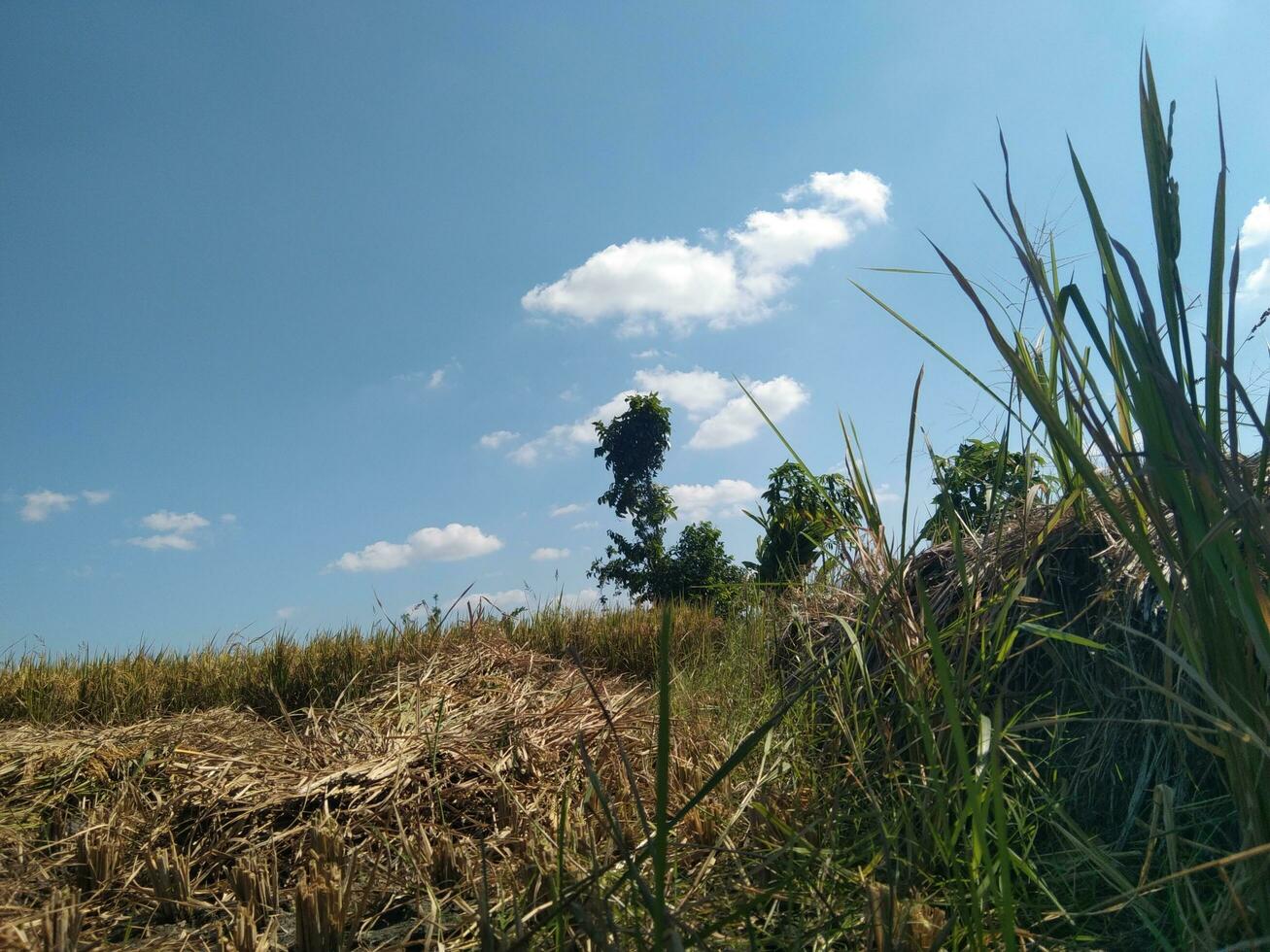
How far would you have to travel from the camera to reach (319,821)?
7.47ft

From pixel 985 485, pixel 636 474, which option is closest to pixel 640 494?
pixel 636 474

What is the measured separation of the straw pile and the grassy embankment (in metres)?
0.01

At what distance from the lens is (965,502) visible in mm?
3740

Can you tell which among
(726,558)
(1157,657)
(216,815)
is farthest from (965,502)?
(726,558)

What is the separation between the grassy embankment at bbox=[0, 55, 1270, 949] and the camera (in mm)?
1002

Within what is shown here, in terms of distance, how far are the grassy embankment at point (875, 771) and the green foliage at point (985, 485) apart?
8cm

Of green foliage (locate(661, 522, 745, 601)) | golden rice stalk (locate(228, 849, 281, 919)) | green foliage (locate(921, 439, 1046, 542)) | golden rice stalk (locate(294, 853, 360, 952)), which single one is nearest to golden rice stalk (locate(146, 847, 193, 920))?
golden rice stalk (locate(228, 849, 281, 919))

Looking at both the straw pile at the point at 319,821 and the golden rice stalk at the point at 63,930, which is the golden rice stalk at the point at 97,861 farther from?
the golden rice stalk at the point at 63,930

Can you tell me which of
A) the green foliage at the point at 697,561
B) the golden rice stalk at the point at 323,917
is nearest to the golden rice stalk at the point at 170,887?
the golden rice stalk at the point at 323,917

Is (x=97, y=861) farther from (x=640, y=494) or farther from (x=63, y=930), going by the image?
(x=640, y=494)

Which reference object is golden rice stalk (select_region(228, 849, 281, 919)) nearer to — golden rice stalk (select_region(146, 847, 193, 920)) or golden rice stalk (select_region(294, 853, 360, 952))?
golden rice stalk (select_region(146, 847, 193, 920))

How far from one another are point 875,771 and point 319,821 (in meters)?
1.56

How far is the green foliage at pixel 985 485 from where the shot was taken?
63.2 inches

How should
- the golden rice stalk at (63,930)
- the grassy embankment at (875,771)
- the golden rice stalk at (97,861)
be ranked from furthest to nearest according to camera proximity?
the golden rice stalk at (97,861) < the golden rice stalk at (63,930) < the grassy embankment at (875,771)
